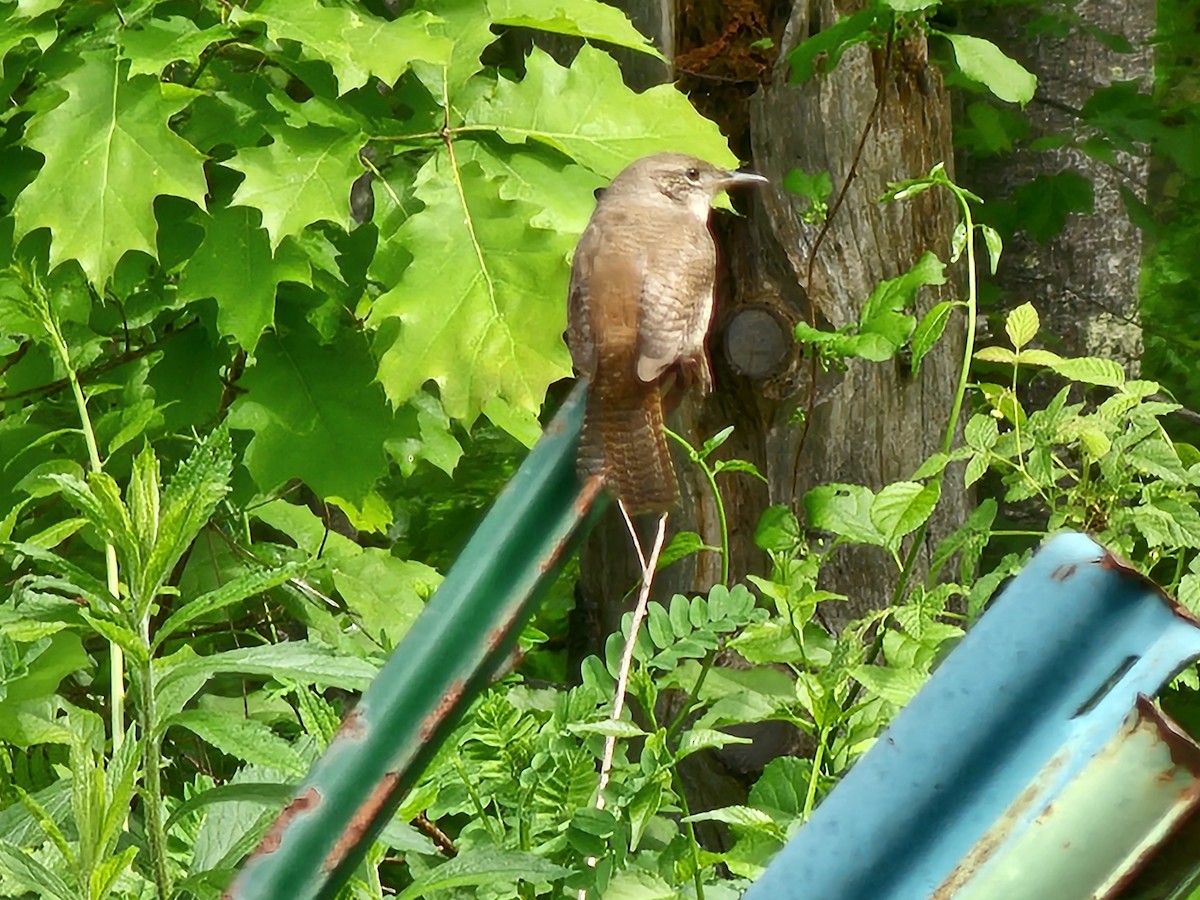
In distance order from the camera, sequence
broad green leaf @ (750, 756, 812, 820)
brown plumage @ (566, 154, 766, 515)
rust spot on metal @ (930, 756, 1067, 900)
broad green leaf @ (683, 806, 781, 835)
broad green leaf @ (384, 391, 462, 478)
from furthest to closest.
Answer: broad green leaf @ (384, 391, 462, 478) → broad green leaf @ (750, 756, 812, 820) → broad green leaf @ (683, 806, 781, 835) → brown plumage @ (566, 154, 766, 515) → rust spot on metal @ (930, 756, 1067, 900)

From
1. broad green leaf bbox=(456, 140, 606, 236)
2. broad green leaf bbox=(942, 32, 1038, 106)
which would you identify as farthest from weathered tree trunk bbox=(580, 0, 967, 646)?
broad green leaf bbox=(456, 140, 606, 236)

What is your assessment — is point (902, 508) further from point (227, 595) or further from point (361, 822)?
point (361, 822)

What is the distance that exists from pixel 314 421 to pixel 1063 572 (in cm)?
106

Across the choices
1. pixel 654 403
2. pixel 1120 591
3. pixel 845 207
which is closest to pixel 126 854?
A: pixel 654 403

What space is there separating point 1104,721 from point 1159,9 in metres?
3.14

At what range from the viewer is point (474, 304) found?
3.34 ft

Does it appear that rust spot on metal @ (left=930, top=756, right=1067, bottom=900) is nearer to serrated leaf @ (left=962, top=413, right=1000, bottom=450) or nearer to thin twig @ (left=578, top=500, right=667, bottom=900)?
thin twig @ (left=578, top=500, right=667, bottom=900)

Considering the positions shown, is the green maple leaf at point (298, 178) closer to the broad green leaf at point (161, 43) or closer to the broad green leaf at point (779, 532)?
the broad green leaf at point (161, 43)

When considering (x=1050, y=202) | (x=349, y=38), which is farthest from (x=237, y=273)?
(x=1050, y=202)

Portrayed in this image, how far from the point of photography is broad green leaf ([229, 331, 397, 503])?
1266mm

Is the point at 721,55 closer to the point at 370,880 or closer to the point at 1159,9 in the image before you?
the point at 370,880

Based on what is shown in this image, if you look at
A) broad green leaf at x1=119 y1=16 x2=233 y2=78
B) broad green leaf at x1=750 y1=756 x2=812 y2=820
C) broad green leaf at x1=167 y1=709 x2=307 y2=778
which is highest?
broad green leaf at x1=119 y1=16 x2=233 y2=78

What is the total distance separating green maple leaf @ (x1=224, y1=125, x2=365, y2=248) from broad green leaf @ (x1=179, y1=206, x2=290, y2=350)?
1.7 inches

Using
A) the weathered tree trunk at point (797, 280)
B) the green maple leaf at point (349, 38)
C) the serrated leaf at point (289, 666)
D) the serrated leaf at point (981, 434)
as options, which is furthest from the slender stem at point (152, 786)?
the weathered tree trunk at point (797, 280)
